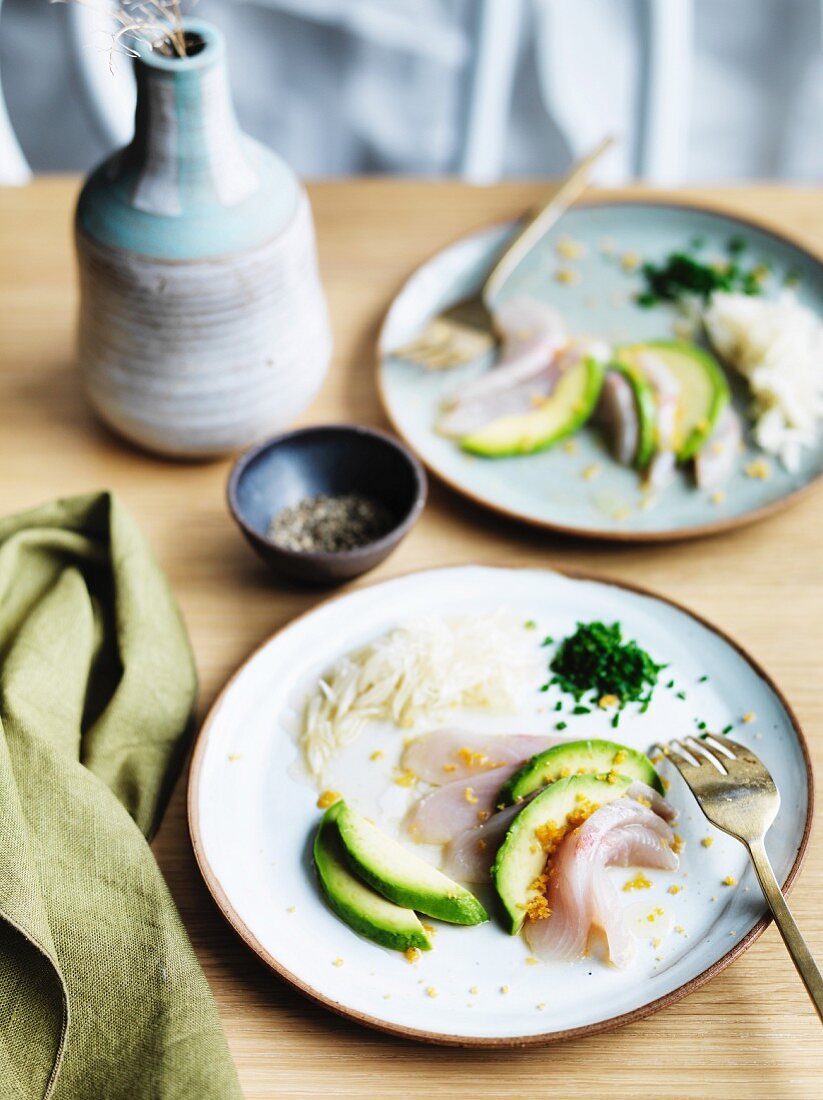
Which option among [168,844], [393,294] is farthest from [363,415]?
[168,844]

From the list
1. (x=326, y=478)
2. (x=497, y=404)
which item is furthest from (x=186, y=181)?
(x=497, y=404)

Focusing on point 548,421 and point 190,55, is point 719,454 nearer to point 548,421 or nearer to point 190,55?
point 548,421

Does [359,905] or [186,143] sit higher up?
[186,143]

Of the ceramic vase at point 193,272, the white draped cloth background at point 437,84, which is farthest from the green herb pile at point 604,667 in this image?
the white draped cloth background at point 437,84

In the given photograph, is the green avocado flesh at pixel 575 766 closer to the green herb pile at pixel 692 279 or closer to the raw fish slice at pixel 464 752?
the raw fish slice at pixel 464 752

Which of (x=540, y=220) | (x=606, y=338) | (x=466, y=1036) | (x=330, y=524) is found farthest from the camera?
(x=540, y=220)

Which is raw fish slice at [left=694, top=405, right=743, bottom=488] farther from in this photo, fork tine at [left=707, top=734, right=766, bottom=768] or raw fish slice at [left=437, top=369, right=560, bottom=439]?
fork tine at [left=707, top=734, right=766, bottom=768]

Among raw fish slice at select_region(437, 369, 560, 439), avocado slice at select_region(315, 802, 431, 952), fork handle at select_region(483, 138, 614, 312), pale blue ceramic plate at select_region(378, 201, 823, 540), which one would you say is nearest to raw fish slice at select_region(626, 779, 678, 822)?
avocado slice at select_region(315, 802, 431, 952)
